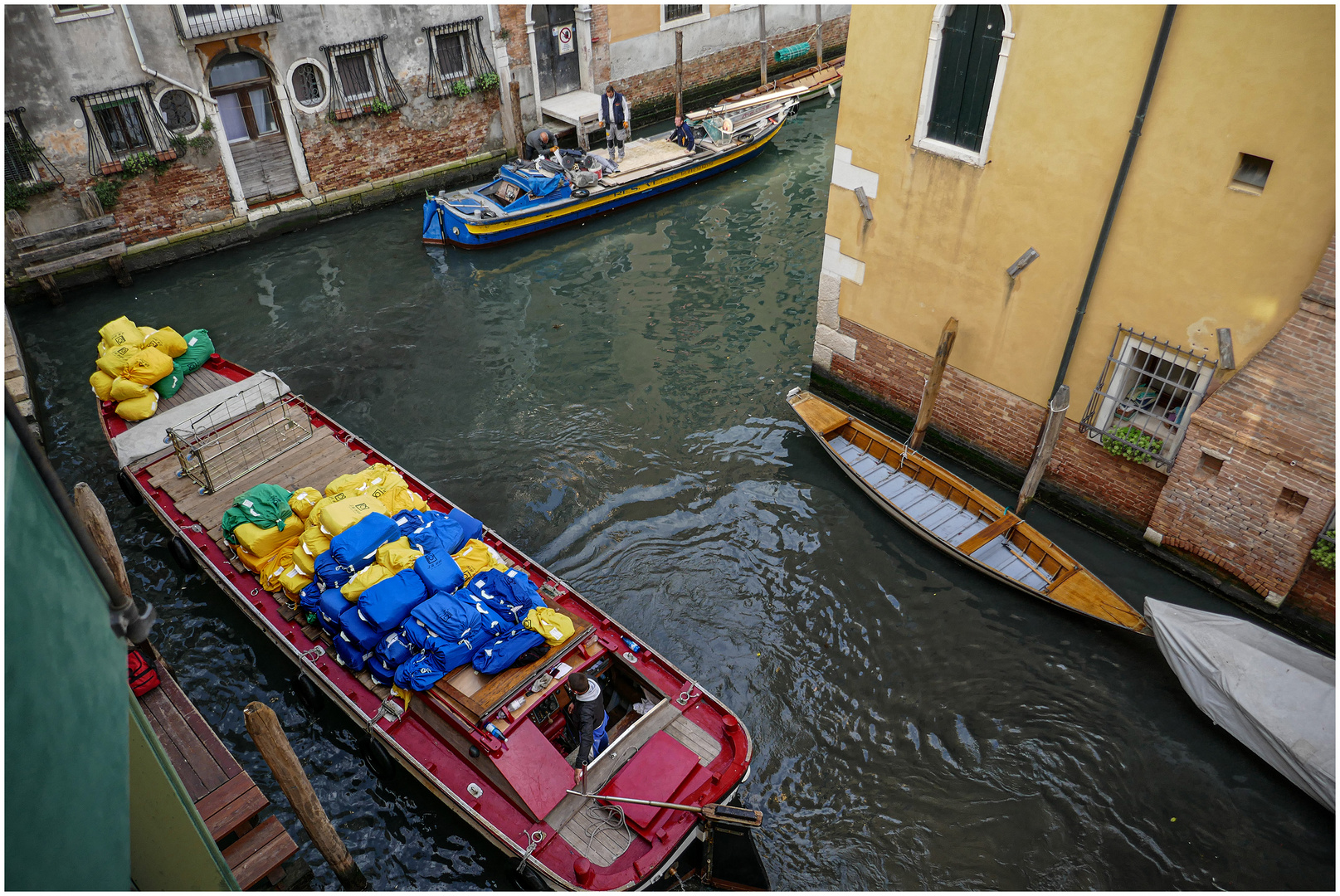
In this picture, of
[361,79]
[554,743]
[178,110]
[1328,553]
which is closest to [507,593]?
[554,743]

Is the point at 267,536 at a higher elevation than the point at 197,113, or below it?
below

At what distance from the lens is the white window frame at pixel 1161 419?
9.21 meters

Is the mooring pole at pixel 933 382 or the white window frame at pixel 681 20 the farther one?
the white window frame at pixel 681 20

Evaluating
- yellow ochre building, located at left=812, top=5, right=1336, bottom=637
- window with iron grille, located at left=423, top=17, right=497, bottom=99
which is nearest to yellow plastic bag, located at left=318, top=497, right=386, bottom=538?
yellow ochre building, located at left=812, top=5, right=1336, bottom=637

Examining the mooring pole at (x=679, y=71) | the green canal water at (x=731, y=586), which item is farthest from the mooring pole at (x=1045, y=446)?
the mooring pole at (x=679, y=71)

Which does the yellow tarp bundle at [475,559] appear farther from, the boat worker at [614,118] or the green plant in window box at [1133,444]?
the boat worker at [614,118]

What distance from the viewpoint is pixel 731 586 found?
10.5 metres

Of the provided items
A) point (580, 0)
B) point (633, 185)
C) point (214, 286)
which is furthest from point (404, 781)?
point (580, 0)

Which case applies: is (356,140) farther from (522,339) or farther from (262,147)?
(522,339)

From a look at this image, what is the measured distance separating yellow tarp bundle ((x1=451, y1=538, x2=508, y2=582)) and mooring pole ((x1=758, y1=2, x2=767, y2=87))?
19.7m

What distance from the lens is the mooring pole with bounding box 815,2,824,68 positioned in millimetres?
26250

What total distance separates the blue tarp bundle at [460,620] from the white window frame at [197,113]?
13820mm

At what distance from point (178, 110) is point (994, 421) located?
16.2 metres

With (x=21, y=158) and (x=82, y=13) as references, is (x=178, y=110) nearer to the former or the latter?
(x=82, y=13)
